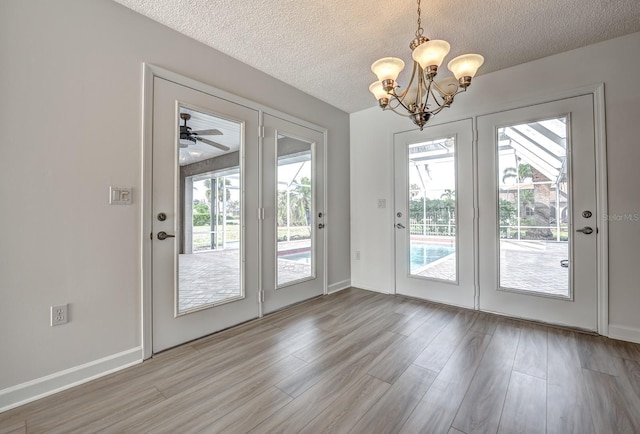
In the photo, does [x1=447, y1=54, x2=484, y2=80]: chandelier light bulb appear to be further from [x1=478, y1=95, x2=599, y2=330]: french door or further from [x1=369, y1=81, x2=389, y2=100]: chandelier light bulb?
[x1=478, y1=95, x2=599, y2=330]: french door

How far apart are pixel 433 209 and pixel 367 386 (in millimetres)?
2365

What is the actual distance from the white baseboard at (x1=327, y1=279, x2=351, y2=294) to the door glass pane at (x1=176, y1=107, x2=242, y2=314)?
1454mm

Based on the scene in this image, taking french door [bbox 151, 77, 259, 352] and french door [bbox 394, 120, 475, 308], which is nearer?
french door [bbox 151, 77, 259, 352]

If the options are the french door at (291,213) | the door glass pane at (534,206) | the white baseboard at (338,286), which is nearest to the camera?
the door glass pane at (534,206)

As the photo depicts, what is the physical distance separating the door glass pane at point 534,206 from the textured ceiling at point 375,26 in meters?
0.79

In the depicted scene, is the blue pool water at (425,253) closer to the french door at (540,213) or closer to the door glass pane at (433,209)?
the door glass pane at (433,209)

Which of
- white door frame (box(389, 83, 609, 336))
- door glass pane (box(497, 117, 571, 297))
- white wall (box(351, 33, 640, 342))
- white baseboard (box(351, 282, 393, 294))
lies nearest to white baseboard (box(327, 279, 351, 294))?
white baseboard (box(351, 282, 393, 294))

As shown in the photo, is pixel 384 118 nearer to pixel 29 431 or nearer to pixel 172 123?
pixel 172 123

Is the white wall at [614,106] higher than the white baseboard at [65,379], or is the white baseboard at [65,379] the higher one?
the white wall at [614,106]

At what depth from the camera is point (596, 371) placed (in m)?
1.91

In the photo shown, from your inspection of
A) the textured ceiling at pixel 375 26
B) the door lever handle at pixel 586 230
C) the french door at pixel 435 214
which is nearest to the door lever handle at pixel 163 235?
the textured ceiling at pixel 375 26

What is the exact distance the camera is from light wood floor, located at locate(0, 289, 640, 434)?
1.46m

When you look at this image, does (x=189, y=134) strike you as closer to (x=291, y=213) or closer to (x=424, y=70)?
(x=291, y=213)

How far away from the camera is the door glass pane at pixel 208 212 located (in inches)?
93.0
